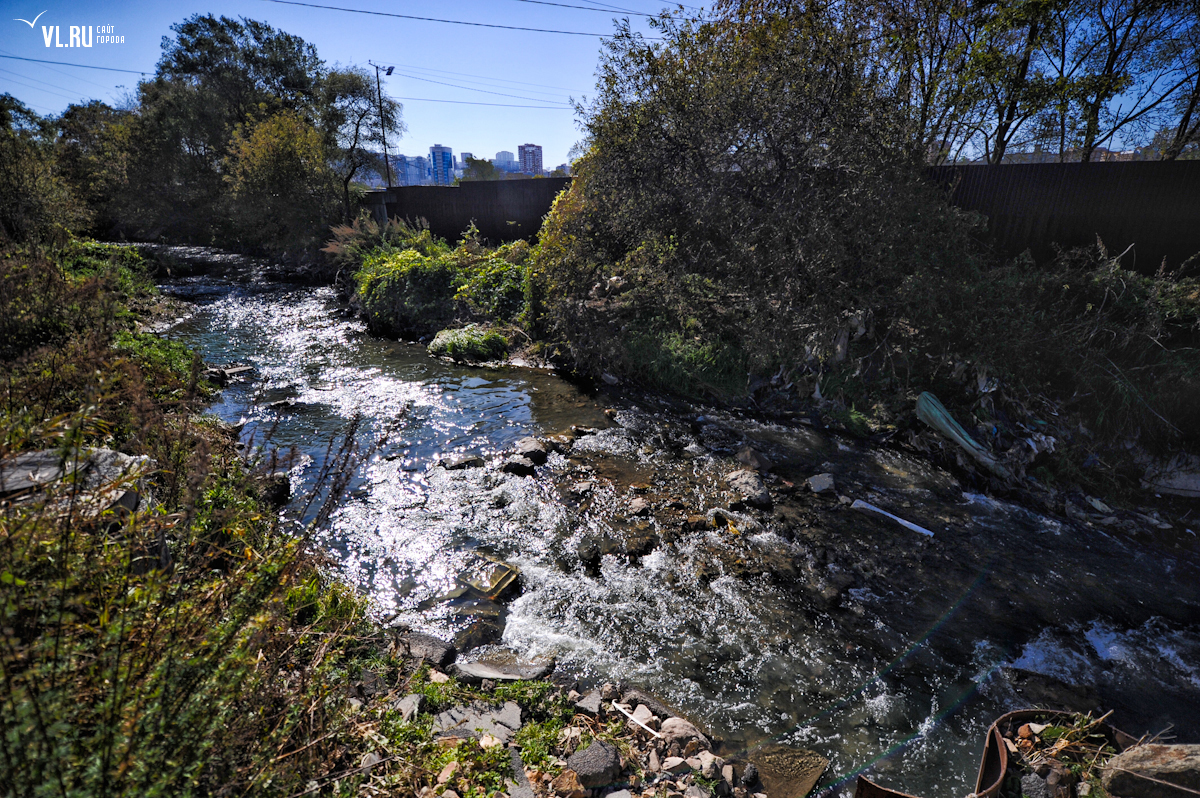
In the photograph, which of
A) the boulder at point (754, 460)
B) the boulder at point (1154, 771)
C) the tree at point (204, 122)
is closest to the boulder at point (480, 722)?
the boulder at point (1154, 771)

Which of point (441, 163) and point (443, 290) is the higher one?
point (441, 163)

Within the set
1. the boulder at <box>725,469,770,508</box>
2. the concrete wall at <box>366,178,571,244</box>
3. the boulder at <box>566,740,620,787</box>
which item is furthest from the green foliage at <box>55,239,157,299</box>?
the boulder at <box>566,740,620,787</box>

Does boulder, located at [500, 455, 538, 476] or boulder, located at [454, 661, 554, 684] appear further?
boulder, located at [500, 455, 538, 476]

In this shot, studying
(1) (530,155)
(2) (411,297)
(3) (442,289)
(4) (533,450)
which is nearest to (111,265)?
(2) (411,297)

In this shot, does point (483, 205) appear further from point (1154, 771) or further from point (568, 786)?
point (1154, 771)

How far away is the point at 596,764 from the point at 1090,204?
10.9m

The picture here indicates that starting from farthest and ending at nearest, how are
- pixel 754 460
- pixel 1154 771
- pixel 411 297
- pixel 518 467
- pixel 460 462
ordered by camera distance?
pixel 411 297, pixel 754 460, pixel 460 462, pixel 518 467, pixel 1154 771

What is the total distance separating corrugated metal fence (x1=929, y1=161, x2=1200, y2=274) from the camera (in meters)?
7.79

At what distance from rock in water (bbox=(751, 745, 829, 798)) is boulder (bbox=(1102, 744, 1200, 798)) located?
148 centimetres

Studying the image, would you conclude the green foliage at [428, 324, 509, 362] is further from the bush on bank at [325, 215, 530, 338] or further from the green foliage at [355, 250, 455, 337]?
the green foliage at [355, 250, 455, 337]

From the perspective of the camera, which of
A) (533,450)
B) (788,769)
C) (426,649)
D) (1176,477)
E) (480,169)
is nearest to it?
(788,769)

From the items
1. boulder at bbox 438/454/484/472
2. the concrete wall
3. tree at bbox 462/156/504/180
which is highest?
tree at bbox 462/156/504/180

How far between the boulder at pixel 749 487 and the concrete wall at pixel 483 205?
12.5 m

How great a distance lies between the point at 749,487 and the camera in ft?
21.8
